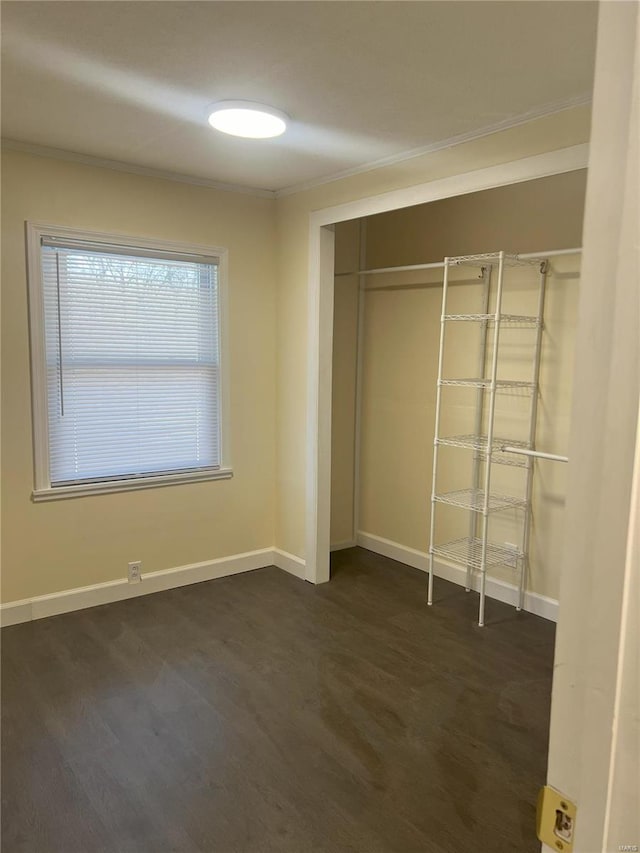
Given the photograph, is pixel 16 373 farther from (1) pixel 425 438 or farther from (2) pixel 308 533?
(1) pixel 425 438

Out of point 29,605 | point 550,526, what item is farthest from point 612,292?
point 29,605

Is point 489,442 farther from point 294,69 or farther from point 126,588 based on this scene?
point 126,588

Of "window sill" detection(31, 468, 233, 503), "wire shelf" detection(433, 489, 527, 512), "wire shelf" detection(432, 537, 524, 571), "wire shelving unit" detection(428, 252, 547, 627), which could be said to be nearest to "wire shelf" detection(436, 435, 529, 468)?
"wire shelving unit" detection(428, 252, 547, 627)

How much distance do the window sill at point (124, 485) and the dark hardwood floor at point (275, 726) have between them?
2.29 ft

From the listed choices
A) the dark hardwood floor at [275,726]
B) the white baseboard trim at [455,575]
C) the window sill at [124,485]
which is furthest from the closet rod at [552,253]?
the window sill at [124,485]

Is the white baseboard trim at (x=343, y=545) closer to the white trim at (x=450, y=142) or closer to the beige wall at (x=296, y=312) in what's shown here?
the beige wall at (x=296, y=312)

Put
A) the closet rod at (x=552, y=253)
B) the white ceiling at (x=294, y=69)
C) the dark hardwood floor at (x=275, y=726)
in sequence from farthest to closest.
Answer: the closet rod at (x=552, y=253), the dark hardwood floor at (x=275, y=726), the white ceiling at (x=294, y=69)

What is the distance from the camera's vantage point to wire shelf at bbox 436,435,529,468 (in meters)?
3.62

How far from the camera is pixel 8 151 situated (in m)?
3.22

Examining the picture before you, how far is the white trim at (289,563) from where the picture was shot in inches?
168

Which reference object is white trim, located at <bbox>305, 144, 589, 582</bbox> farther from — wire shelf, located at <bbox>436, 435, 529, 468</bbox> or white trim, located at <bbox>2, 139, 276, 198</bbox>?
wire shelf, located at <bbox>436, 435, 529, 468</bbox>

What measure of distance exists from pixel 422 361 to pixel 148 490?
2037mm

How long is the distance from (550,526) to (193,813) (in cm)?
242

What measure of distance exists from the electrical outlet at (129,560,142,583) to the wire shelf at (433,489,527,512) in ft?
6.16
